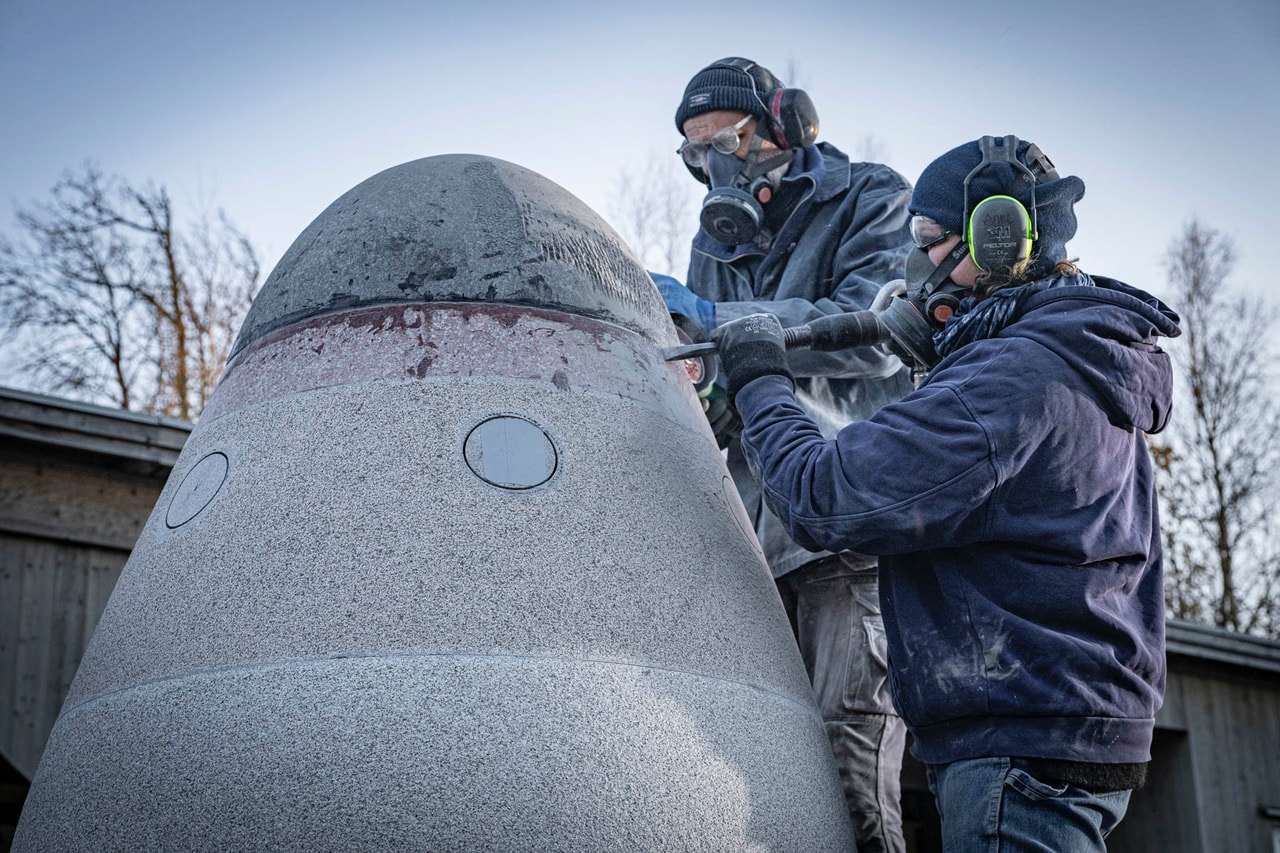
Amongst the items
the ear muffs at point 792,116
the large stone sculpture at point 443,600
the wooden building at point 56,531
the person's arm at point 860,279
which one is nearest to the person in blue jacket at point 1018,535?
the large stone sculpture at point 443,600

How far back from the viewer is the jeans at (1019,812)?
241cm

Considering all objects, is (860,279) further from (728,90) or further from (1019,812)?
(1019,812)

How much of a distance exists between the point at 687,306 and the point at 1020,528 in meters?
1.56

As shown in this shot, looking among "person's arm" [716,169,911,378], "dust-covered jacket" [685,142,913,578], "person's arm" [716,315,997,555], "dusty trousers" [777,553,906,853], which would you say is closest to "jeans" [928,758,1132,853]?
"person's arm" [716,315,997,555]

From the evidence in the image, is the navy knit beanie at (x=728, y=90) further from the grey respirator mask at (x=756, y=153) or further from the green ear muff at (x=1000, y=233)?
the green ear muff at (x=1000, y=233)

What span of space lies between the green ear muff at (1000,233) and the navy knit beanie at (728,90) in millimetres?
1704

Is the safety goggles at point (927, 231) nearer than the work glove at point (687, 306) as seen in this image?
Yes

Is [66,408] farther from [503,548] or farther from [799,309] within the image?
[503,548]

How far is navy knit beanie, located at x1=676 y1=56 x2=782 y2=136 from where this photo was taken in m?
4.34

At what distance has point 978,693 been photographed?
249 centimetres

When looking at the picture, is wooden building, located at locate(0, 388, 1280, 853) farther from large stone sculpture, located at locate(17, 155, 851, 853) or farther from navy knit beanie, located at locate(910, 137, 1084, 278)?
navy knit beanie, located at locate(910, 137, 1084, 278)

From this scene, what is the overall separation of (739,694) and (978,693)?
0.49 metres

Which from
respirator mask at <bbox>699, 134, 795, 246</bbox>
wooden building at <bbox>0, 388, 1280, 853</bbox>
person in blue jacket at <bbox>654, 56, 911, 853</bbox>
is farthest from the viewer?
wooden building at <bbox>0, 388, 1280, 853</bbox>

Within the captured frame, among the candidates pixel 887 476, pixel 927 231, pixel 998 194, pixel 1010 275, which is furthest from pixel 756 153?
pixel 887 476
